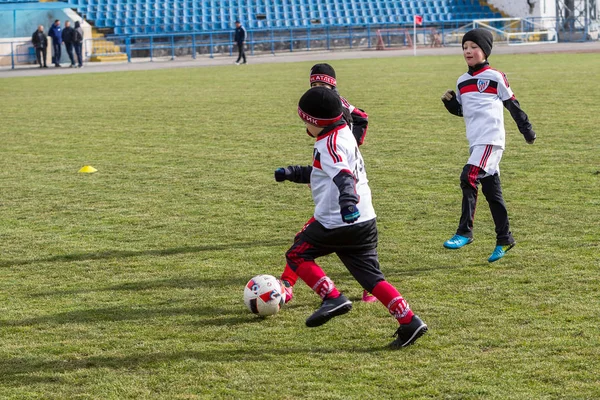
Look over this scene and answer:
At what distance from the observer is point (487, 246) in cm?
716

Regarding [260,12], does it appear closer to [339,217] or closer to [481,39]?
[481,39]

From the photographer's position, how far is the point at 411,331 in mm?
4828

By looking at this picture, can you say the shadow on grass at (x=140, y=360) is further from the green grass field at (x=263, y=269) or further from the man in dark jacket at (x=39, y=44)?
the man in dark jacket at (x=39, y=44)

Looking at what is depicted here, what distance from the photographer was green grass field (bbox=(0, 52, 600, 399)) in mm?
4539

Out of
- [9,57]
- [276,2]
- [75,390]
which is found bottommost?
[75,390]

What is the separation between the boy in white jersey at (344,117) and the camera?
5.79 m

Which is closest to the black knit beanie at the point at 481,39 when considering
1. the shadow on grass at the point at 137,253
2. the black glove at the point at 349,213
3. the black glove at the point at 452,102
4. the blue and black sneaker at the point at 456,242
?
the black glove at the point at 452,102

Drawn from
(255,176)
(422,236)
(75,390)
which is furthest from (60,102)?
(75,390)

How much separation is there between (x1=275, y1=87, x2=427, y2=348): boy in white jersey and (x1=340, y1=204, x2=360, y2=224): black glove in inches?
2.2

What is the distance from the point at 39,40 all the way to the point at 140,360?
106 feet

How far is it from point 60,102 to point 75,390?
56.8ft

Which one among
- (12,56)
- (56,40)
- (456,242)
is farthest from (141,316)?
(12,56)

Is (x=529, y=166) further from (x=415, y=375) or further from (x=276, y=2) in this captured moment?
(x=276, y=2)

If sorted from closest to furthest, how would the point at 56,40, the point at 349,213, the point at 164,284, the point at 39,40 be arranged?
the point at 349,213, the point at 164,284, the point at 39,40, the point at 56,40
